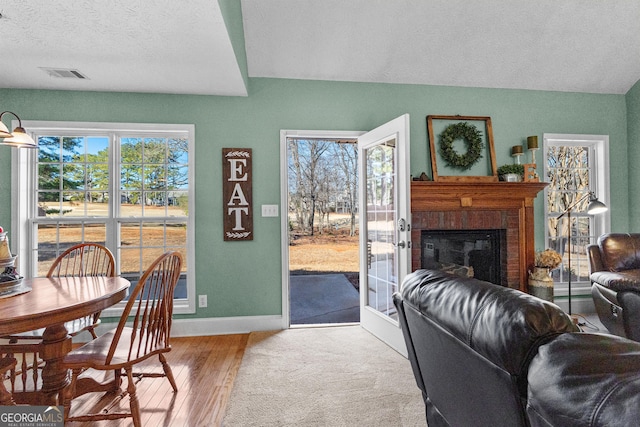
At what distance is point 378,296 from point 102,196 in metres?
2.89

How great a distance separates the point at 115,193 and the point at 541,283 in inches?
172

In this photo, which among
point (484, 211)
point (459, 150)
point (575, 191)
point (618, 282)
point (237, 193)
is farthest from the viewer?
point (575, 191)

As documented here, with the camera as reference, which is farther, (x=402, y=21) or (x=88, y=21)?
(x=402, y=21)

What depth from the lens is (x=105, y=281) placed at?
7.15 ft

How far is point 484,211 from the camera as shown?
3.43 m

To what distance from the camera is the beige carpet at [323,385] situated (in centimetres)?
190

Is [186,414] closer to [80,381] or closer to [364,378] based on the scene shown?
[80,381]

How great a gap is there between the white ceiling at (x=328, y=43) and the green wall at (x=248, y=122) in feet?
0.39

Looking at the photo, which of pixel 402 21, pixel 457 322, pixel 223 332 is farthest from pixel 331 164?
pixel 457 322

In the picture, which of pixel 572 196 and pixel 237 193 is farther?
pixel 572 196

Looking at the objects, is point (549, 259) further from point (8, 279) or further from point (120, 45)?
point (8, 279)

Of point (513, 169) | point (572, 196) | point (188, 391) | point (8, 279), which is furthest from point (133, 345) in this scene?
point (572, 196)

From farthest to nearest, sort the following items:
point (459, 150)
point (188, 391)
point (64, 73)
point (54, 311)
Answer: point (459, 150) < point (64, 73) < point (188, 391) < point (54, 311)

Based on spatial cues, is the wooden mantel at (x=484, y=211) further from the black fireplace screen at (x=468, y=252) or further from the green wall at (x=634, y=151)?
the green wall at (x=634, y=151)
